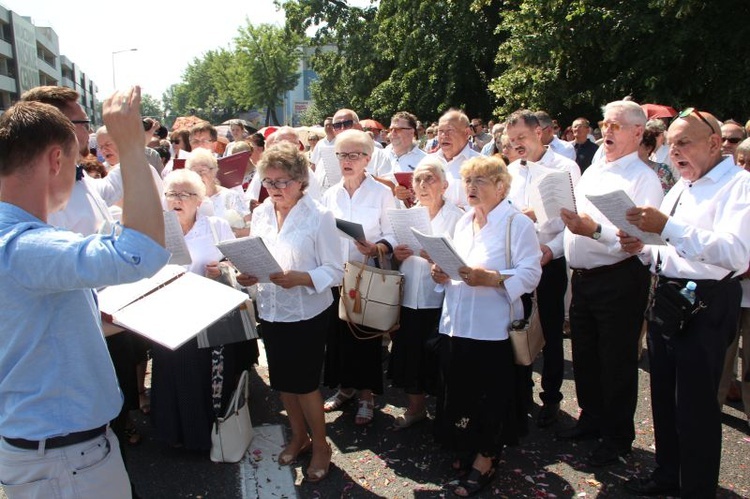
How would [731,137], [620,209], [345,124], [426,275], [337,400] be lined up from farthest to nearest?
[345,124], [731,137], [337,400], [426,275], [620,209]

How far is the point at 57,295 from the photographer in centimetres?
184

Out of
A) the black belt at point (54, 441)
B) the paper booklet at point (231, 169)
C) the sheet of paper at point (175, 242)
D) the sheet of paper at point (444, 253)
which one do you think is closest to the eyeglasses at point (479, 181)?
the sheet of paper at point (444, 253)

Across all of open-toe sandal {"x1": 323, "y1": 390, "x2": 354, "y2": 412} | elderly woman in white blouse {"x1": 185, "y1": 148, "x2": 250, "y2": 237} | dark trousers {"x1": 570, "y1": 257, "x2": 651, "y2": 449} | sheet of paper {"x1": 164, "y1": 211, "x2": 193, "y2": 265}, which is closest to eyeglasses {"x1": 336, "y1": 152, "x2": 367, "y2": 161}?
elderly woman in white blouse {"x1": 185, "y1": 148, "x2": 250, "y2": 237}

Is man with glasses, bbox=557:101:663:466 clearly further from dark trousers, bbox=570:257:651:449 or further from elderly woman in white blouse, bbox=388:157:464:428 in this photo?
elderly woman in white blouse, bbox=388:157:464:428

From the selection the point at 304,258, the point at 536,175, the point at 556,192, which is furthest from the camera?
the point at 536,175

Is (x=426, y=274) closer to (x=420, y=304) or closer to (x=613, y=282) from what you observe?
(x=420, y=304)

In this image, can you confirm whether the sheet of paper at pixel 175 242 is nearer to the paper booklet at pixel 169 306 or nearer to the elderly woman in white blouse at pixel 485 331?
the paper booklet at pixel 169 306

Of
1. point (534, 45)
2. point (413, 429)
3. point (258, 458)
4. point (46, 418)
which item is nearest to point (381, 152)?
point (413, 429)

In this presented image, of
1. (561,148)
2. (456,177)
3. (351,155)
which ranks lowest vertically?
(456,177)

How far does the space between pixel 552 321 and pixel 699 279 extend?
5.38 feet

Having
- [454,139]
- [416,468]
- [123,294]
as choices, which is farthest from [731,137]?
[123,294]

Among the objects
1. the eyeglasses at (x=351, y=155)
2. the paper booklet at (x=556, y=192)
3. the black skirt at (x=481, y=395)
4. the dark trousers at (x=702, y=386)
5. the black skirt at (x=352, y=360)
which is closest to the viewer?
the dark trousers at (x=702, y=386)

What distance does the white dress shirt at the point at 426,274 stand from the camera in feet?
14.0

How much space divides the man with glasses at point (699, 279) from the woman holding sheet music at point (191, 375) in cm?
275
